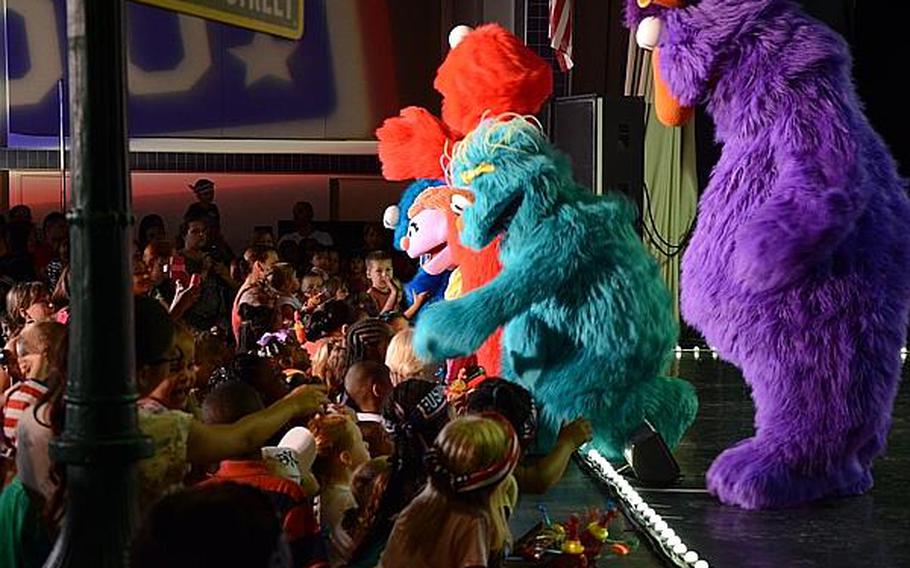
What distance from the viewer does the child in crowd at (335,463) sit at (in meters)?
3.58

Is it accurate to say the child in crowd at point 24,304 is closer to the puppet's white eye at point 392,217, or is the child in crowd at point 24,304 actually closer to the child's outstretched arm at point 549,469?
the puppet's white eye at point 392,217

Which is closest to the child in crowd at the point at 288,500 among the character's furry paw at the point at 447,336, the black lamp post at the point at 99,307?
the black lamp post at the point at 99,307

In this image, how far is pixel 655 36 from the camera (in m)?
4.75

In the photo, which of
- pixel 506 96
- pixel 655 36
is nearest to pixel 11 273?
pixel 506 96

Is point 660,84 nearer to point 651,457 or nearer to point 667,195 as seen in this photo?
point 651,457

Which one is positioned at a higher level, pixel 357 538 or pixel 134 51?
pixel 134 51

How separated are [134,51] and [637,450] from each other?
22.0 ft

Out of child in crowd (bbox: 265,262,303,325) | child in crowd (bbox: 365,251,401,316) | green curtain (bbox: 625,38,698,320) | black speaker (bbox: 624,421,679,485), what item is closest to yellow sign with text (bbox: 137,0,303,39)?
black speaker (bbox: 624,421,679,485)

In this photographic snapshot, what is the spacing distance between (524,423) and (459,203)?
170 centimetres

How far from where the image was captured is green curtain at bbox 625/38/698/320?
9664 millimetres

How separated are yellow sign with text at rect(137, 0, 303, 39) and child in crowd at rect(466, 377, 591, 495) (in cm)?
105

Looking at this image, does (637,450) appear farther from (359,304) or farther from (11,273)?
(11,273)

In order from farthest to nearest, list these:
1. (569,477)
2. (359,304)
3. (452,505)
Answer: (359,304), (569,477), (452,505)

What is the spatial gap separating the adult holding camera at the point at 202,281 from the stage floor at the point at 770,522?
254 cm
